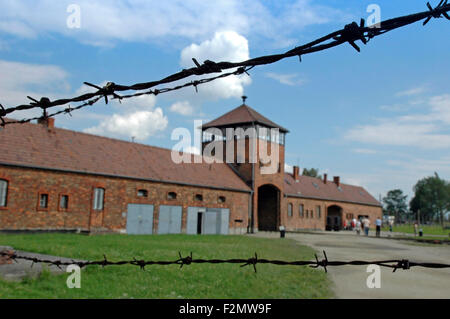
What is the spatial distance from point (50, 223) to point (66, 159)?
4.00m

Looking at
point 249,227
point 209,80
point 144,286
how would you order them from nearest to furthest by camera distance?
point 209,80, point 144,286, point 249,227

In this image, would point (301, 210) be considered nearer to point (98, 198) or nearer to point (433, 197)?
point (98, 198)

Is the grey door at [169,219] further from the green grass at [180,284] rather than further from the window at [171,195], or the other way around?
the green grass at [180,284]

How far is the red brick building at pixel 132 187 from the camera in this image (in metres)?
20.6

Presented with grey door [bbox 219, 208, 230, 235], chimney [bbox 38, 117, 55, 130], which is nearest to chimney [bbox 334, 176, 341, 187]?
grey door [bbox 219, 208, 230, 235]

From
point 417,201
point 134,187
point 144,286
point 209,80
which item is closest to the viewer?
point 209,80

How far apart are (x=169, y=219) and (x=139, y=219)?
265 cm

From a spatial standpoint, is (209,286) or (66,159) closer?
(209,286)

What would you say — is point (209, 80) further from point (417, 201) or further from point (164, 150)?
point (417, 201)

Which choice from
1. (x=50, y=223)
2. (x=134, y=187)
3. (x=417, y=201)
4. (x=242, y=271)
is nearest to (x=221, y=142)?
(x=134, y=187)

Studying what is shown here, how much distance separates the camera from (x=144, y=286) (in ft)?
25.9
